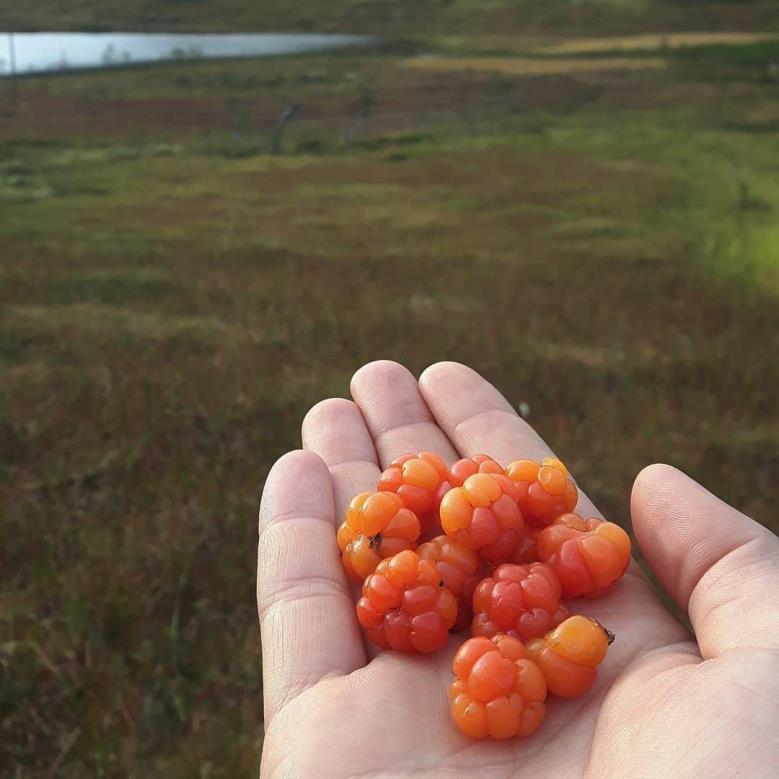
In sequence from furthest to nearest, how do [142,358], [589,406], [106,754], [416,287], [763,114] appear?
1. [763,114]
2. [416,287]
3. [142,358]
4. [589,406]
5. [106,754]

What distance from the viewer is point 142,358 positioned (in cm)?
267

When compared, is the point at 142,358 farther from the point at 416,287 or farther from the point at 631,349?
the point at 631,349

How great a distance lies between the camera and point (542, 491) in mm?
1515

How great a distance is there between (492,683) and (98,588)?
3.54ft

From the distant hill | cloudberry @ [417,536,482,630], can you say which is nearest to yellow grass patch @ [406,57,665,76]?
the distant hill

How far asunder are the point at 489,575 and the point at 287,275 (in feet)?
6.01

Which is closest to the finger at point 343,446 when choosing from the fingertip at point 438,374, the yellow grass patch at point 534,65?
the fingertip at point 438,374

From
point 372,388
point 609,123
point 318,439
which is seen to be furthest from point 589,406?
point 609,123

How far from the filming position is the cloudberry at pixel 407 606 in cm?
133

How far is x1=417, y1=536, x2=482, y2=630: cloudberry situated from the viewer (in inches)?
55.6

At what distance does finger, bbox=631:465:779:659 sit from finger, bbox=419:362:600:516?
0.32 m

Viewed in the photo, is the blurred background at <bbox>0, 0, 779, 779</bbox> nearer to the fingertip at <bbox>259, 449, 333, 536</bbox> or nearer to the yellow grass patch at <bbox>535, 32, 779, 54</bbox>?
the yellow grass patch at <bbox>535, 32, 779, 54</bbox>

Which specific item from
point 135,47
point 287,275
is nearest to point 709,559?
point 287,275

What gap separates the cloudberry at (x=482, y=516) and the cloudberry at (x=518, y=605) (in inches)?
3.0
